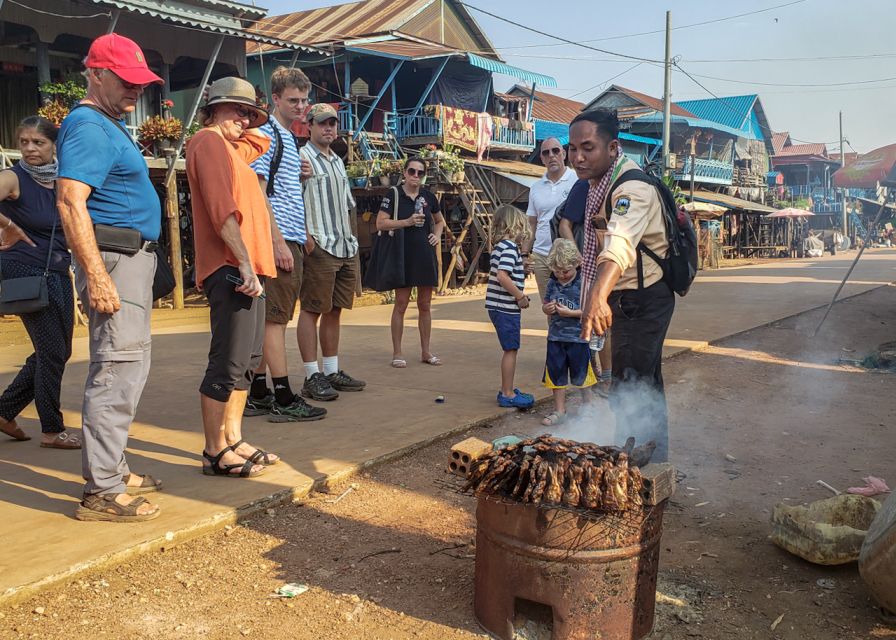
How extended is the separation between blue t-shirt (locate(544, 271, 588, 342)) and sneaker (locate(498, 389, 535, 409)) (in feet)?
2.20

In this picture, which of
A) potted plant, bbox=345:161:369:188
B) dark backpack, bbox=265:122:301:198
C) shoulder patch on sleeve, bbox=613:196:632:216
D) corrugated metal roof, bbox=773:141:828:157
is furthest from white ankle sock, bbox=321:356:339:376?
corrugated metal roof, bbox=773:141:828:157

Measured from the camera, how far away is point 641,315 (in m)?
3.77

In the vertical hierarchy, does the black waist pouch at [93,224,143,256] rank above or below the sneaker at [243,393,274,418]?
above

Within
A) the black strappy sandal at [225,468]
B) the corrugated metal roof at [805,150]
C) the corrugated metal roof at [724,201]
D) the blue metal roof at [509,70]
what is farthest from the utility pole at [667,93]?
the corrugated metal roof at [805,150]

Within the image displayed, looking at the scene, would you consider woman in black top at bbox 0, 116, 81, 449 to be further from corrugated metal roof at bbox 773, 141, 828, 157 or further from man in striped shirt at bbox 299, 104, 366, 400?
corrugated metal roof at bbox 773, 141, 828, 157

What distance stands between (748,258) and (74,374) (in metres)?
37.8

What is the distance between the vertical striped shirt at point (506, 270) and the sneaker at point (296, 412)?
1554mm

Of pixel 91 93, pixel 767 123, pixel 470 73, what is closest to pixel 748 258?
pixel 767 123

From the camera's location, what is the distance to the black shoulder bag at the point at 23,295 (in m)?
4.15

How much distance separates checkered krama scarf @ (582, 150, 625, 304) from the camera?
12.2 ft

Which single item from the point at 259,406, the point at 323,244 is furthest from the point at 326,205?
the point at 259,406

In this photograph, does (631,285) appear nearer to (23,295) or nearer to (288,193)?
(288,193)

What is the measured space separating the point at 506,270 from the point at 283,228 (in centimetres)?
168

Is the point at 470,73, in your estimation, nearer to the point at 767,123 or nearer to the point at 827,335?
the point at 827,335
